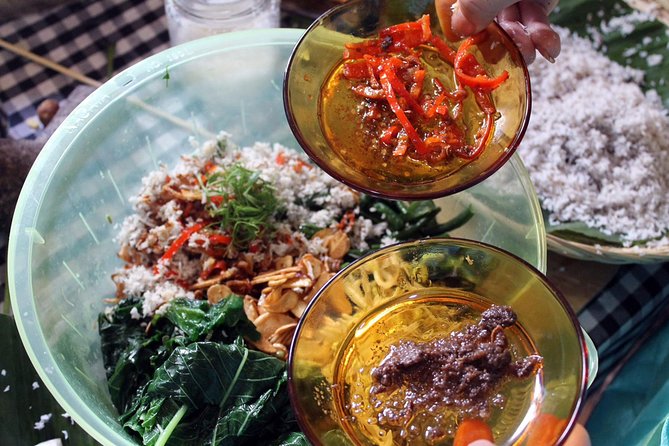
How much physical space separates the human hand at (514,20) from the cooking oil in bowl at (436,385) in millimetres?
565

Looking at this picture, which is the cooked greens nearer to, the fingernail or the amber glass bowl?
the amber glass bowl

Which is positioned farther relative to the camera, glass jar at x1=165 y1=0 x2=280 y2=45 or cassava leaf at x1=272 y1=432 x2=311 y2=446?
glass jar at x1=165 y1=0 x2=280 y2=45

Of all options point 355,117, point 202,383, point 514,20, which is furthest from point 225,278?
point 514,20

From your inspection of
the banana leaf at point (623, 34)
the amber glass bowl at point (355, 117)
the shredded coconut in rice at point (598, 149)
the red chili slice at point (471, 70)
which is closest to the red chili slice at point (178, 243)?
the amber glass bowl at point (355, 117)

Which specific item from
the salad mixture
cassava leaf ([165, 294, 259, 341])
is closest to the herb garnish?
the salad mixture

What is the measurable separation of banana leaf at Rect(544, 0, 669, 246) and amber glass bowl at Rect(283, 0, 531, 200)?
105cm

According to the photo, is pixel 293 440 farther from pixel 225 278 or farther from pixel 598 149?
pixel 598 149

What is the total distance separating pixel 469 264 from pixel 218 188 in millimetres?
Answer: 681

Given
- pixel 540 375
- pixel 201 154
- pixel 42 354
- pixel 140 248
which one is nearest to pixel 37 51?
pixel 201 154

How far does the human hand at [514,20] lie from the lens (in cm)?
131

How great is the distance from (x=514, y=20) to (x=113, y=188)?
1.05 m

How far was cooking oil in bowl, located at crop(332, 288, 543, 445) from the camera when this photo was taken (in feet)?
4.01

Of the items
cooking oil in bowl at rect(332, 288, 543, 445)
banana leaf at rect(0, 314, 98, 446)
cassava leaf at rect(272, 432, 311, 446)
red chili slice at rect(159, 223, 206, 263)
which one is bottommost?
cassava leaf at rect(272, 432, 311, 446)

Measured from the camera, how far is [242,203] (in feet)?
5.62
